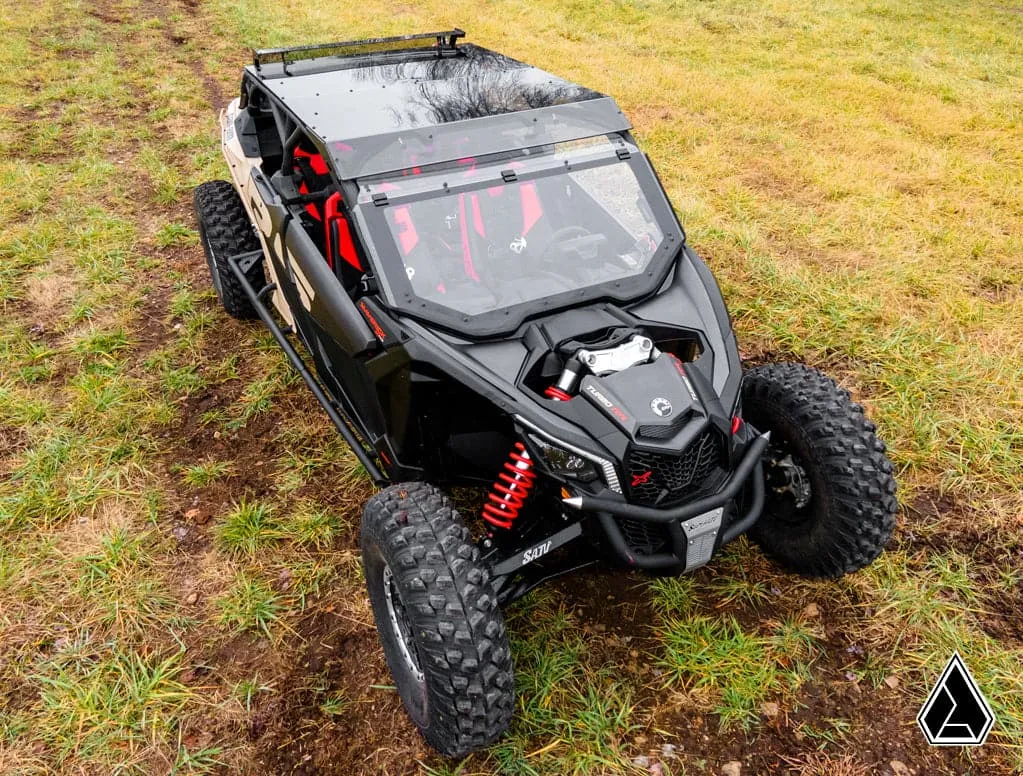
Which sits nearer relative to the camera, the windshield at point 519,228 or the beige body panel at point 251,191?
the windshield at point 519,228

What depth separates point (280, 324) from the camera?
13.8 feet

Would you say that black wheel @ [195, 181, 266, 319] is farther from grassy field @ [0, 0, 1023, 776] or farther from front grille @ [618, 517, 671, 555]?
front grille @ [618, 517, 671, 555]

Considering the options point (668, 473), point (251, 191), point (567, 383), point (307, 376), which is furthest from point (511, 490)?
point (251, 191)

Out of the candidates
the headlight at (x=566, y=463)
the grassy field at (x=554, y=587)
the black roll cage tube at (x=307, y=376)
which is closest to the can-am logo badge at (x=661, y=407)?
the headlight at (x=566, y=463)

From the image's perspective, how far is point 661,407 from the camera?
A: 88.8 inches

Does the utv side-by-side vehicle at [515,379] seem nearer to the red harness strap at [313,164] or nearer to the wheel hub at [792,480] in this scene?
the wheel hub at [792,480]

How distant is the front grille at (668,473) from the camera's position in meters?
2.22

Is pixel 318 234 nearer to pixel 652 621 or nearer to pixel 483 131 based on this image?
pixel 483 131

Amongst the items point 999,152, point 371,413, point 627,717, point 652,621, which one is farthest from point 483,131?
point 999,152

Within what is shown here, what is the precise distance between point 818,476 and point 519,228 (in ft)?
4.80

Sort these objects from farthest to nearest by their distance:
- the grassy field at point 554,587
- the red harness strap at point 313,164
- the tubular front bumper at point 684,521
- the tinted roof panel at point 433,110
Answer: the red harness strap at point 313,164 → the tinted roof panel at point 433,110 → the grassy field at point 554,587 → the tubular front bumper at point 684,521

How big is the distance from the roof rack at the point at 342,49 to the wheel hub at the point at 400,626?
2845mm

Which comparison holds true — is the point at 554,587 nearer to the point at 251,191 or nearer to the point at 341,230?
the point at 341,230

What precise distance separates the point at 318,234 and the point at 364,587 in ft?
5.33
